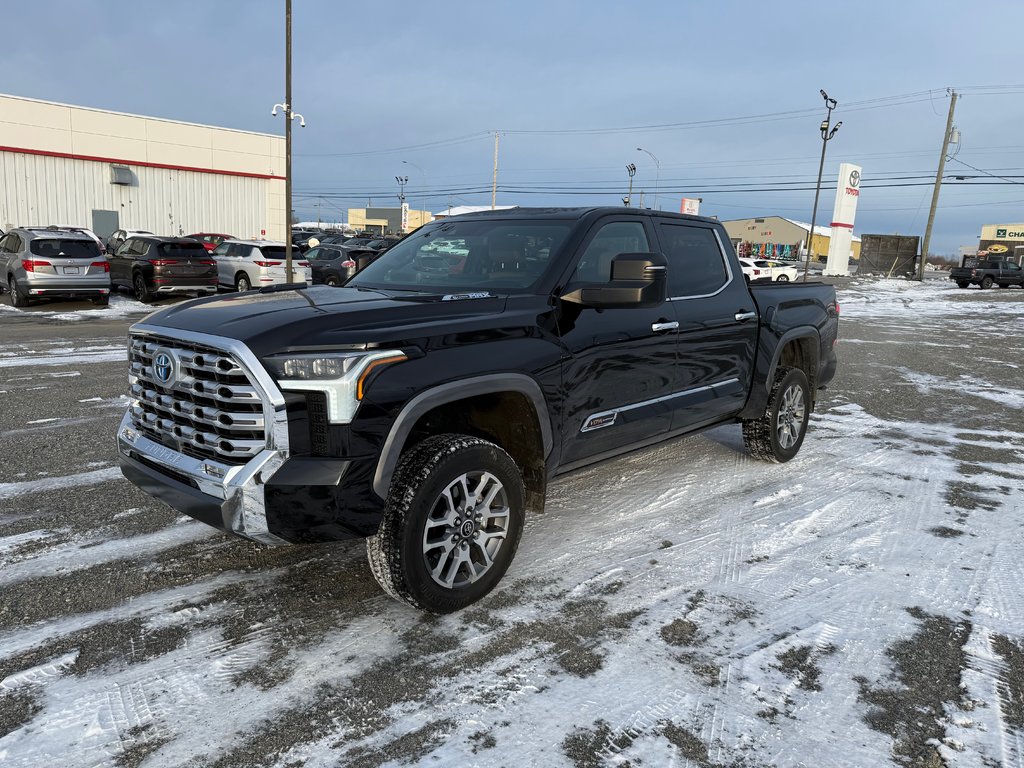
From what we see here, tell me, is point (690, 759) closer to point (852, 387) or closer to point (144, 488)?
point (144, 488)

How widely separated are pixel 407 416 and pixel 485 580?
95cm

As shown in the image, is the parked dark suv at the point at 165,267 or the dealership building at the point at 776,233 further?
the dealership building at the point at 776,233

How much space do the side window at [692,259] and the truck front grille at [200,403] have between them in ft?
8.78

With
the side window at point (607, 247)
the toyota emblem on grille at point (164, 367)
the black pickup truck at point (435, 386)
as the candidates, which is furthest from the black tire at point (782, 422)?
the toyota emblem on grille at point (164, 367)

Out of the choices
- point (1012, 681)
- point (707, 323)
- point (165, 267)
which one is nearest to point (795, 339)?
point (707, 323)

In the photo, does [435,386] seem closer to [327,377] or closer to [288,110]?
[327,377]

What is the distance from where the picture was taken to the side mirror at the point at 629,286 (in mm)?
3479

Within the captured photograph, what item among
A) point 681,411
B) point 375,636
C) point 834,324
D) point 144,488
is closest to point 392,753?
point 375,636

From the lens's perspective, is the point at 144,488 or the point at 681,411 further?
the point at 681,411

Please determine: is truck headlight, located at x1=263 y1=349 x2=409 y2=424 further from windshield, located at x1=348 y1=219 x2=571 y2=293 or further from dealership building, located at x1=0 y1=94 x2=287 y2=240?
dealership building, located at x1=0 y1=94 x2=287 y2=240

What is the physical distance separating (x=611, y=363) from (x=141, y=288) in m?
18.0

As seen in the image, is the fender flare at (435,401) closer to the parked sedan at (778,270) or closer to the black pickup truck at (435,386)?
the black pickup truck at (435,386)

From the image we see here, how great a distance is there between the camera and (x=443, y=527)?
3.23 meters

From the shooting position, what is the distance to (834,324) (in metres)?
6.42
